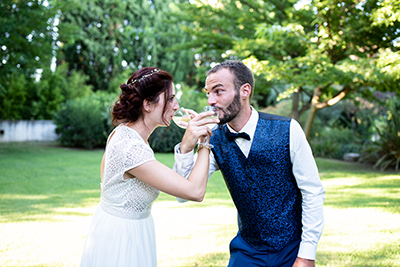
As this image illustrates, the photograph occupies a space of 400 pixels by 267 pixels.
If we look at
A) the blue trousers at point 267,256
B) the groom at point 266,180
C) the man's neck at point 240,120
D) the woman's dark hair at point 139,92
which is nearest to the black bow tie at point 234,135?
the groom at point 266,180

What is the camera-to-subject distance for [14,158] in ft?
47.4

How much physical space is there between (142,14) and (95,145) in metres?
13.5

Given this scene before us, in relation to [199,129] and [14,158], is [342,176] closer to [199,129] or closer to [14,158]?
[199,129]

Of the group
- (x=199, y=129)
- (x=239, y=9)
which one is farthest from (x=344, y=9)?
(x=199, y=129)

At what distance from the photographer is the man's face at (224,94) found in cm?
273

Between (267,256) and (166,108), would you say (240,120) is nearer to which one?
(166,108)

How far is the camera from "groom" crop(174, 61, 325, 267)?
248 centimetres

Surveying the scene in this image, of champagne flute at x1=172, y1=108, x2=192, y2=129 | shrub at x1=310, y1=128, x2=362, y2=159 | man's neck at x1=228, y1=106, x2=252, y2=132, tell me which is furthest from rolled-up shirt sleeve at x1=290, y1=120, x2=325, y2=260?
shrub at x1=310, y1=128, x2=362, y2=159

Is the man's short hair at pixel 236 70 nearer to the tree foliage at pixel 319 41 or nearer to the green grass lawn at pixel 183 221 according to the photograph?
the green grass lawn at pixel 183 221

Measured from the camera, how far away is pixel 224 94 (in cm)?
274

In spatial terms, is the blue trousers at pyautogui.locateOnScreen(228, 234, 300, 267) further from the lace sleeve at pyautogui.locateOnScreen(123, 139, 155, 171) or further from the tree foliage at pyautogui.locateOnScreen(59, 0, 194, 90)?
the tree foliage at pyautogui.locateOnScreen(59, 0, 194, 90)

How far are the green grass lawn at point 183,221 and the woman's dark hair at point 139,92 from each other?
2.80m

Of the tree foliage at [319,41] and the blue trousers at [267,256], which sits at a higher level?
the tree foliage at [319,41]

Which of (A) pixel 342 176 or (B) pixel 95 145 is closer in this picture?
(A) pixel 342 176
